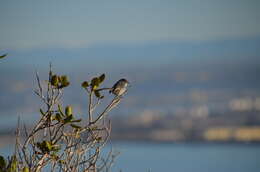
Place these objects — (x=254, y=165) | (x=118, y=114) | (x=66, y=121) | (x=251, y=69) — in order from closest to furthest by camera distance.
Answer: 1. (x=66, y=121)
2. (x=254, y=165)
3. (x=118, y=114)
4. (x=251, y=69)

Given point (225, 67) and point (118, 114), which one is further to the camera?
point (225, 67)

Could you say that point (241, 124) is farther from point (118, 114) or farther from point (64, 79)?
point (64, 79)

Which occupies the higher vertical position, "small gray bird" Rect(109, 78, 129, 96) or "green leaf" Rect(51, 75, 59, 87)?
"small gray bird" Rect(109, 78, 129, 96)

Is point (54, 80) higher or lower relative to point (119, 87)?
lower

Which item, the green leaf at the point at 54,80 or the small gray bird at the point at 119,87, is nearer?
the green leaf at the point at 54,80

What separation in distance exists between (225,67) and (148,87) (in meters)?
18.8

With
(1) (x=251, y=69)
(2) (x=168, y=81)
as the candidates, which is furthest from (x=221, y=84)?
(1) (x=251, y=69)

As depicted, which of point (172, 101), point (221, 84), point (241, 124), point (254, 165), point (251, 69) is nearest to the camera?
point (254, 165)

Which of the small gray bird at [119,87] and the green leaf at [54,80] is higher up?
the small gray bird at [119,87]

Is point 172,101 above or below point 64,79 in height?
above

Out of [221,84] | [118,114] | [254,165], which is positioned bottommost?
[254,165]

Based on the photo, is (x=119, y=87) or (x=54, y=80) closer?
(x=54, y=80)

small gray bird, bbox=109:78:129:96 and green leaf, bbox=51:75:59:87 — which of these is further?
small gray bird, bbox=109:78:129:96

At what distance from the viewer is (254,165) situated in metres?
16.8
